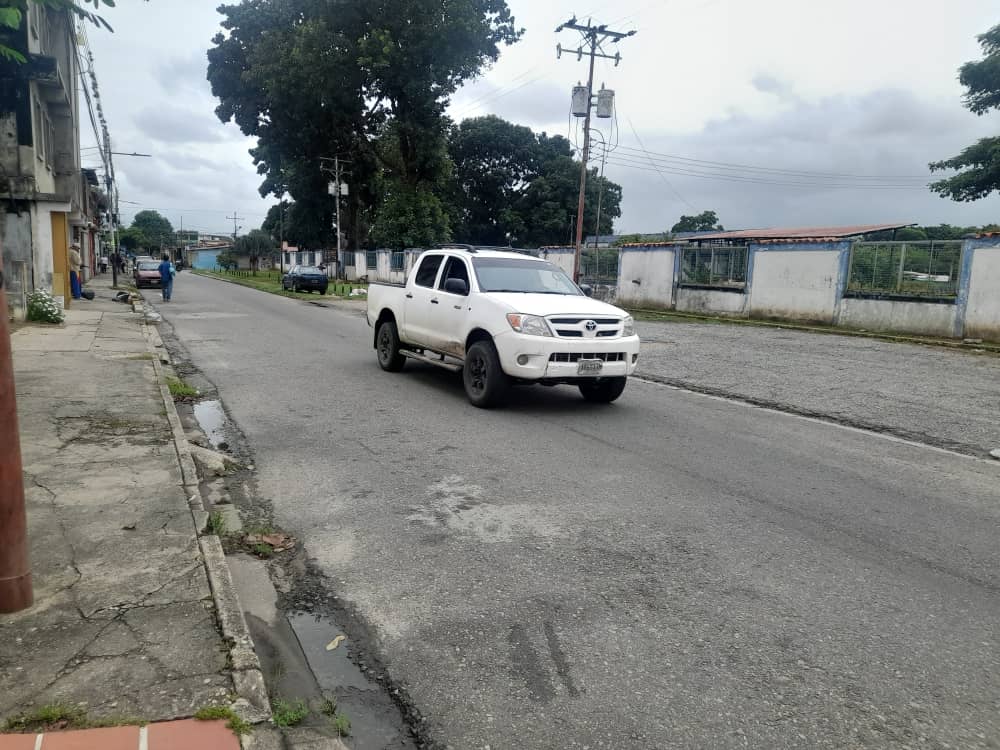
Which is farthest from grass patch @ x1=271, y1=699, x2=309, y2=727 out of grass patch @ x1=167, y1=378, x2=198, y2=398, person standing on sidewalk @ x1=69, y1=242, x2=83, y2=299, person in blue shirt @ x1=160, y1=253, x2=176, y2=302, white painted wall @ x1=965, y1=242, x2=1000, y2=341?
person in blue shirt @ x1=160, y1=253, x2=176, y2=302

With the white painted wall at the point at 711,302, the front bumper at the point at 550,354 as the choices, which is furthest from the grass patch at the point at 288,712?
the white painted wall at the point at 711,302

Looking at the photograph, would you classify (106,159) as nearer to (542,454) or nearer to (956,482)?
(542,454)

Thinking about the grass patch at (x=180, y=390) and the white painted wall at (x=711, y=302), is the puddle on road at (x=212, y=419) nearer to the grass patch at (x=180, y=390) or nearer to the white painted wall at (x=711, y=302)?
the grass patch at (x=180, y=390)

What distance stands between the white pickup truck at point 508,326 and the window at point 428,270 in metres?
0.02

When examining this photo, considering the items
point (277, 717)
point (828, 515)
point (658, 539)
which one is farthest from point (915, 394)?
point (277, 717)

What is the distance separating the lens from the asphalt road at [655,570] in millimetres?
3074

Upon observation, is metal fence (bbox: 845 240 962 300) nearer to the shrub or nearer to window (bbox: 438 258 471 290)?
window (bbox: 438 258 471 290)

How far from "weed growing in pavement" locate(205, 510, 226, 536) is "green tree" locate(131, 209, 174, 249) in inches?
5791

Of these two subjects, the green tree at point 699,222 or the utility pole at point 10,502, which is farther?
A: the green tree at point 699,222

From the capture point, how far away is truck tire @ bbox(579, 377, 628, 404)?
30.8 ft

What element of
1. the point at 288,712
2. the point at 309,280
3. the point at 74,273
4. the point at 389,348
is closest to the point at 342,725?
the point at 288,712

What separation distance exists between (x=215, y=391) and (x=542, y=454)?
211 inches

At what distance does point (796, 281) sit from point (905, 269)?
3.72 m

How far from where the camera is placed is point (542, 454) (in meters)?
6.98
